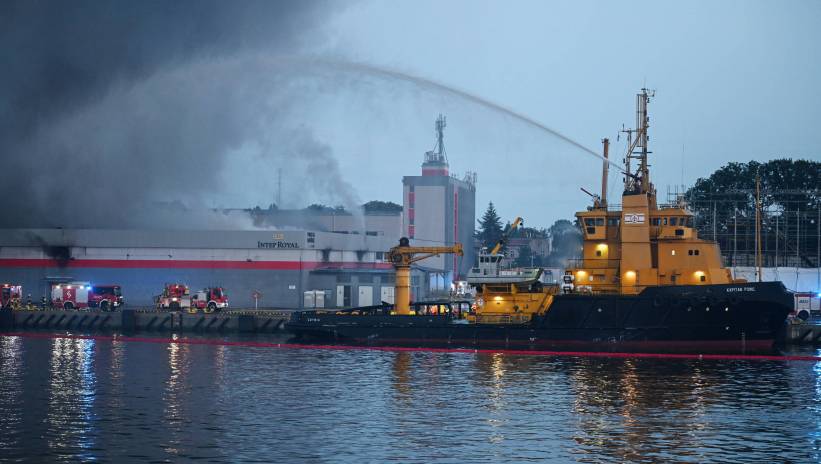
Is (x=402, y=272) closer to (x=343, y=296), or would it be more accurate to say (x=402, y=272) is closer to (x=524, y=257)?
(x=343, y=296)

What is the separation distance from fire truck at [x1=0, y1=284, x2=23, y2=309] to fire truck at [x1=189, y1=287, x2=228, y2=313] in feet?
43.2

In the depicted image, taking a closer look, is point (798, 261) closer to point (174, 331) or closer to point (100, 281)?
point (174, 331)

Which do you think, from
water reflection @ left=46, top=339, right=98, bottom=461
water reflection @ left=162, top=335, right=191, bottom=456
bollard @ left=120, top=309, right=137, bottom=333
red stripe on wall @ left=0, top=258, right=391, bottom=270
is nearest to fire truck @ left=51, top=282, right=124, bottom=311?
red stripe on wall @ left=0, top=258, right=391, bottom=270

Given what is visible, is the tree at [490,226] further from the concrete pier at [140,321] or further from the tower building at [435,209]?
the concrete pier at [140,321]

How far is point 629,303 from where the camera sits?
1994 inches

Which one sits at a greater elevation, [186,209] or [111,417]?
[186,209]

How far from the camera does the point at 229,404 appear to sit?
36062mm

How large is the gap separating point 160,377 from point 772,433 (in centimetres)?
2407

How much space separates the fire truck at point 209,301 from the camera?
249 feet

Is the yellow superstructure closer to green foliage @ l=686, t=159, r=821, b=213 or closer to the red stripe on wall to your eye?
the red stripe on wall

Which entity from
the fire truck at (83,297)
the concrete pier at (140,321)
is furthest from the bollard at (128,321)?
the fire truck at (83,297)

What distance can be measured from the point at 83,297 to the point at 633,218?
4400cm

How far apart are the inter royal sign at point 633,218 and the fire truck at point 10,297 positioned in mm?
46368

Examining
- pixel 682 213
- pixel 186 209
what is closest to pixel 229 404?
pixel 682 213
